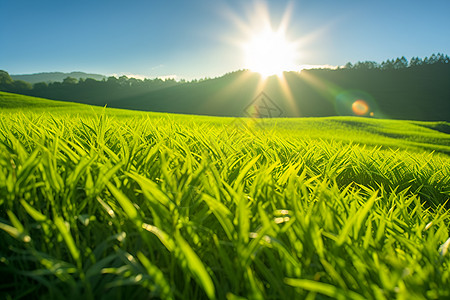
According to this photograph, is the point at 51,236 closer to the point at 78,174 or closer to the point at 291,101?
the point at 78,174

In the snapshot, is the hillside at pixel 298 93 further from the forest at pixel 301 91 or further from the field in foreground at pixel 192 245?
the field in foreground at pixel 192 245

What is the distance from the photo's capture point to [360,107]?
61.5 metres

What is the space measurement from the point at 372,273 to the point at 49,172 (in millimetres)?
789

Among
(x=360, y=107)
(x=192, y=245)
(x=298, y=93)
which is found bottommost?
(x=192, y=245)

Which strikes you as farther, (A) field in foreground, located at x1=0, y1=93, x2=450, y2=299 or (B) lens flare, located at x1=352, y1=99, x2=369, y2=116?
(B) lens flare, located at x1=352, y1=99, x2=369, y2=116

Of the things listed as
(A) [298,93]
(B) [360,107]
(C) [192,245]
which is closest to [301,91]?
(A) [298,93]

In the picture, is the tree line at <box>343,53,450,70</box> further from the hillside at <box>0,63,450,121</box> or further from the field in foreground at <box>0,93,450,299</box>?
the field in foreground at <box>0,93,450,299</box>

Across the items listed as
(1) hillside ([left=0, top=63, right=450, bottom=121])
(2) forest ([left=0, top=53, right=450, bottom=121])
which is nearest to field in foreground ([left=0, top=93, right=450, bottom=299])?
(2) forest ([left=0, top=53, right=450, bottom=121])

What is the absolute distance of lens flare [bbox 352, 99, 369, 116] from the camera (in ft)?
194

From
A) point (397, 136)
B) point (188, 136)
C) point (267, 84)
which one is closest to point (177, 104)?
point (267, 84)

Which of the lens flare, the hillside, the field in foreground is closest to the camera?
the field in foreground

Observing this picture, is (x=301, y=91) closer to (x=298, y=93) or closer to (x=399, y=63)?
(x=298, y=93)

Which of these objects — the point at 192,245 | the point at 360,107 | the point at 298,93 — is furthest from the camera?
the point at 360,107

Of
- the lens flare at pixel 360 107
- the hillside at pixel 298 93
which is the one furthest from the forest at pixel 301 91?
the lens flare at pixel 360 107
